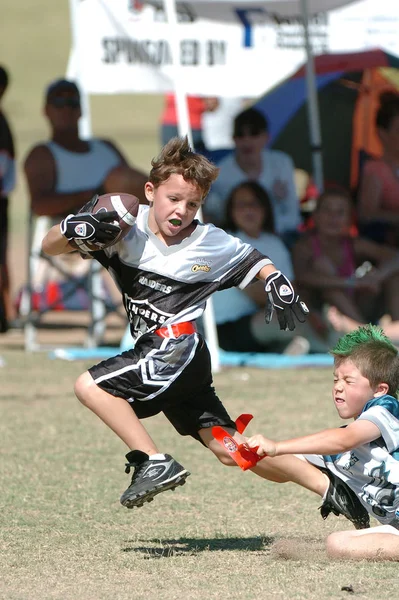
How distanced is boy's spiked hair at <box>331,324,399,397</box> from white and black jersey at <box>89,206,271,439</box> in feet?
1.55

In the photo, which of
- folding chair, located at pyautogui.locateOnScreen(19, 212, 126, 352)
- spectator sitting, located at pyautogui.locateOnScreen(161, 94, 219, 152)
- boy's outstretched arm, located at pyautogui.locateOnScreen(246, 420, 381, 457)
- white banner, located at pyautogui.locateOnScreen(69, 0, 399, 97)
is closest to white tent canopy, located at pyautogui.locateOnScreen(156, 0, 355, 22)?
white banner, located at pyautogui.locateOnScreen(69, 0, 399, 97)

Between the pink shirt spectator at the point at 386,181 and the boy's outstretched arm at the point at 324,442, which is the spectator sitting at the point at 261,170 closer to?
the pink shirt spectator at the point at 386,181

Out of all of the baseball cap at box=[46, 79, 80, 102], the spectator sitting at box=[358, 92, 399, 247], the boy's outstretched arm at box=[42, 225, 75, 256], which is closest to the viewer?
the boy's outstretched arm at box=[42, 225, 75, 256]

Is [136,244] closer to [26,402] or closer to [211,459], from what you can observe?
[211,459]

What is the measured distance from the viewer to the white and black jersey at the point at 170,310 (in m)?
4.03

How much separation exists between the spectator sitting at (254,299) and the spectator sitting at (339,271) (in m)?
0.17

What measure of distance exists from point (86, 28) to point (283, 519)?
19.0ft

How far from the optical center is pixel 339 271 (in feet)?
28.8

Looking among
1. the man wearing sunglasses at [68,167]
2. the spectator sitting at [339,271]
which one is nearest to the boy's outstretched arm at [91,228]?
the spectator sitting at [339,271]

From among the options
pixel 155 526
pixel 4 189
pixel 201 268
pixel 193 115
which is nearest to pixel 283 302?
pixel 201 268

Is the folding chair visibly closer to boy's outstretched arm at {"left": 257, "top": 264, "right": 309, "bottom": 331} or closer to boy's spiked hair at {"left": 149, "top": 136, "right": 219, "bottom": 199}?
boy's spiked hair at {"left": 149, "top": 136, "right": 219, "bottom": 199}

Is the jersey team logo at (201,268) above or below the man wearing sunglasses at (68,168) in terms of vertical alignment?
below

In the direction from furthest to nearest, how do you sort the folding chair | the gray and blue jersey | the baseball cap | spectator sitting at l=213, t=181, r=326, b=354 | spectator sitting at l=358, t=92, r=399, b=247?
the folding chair < spectator sitting at l=358, t=92, r=399, b=247 < the baseball cap < spectator sitting at l=213, t=181, r=326, b=354 < the gray and blue jersey

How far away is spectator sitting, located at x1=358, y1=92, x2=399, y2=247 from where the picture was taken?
9.40 m
